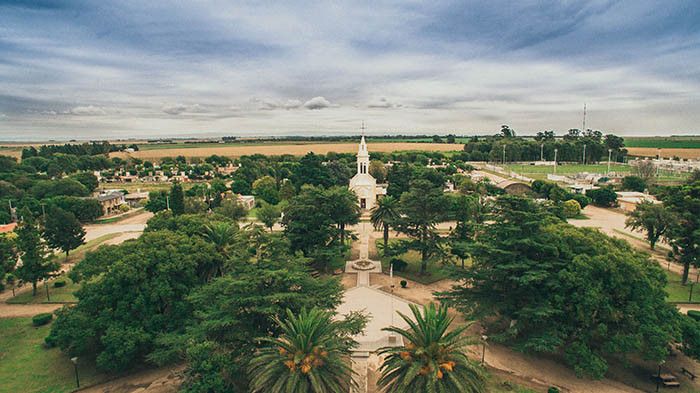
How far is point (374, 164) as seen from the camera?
102 metres

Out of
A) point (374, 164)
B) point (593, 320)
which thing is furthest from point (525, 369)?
point (374, 164)

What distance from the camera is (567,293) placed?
21.7 m

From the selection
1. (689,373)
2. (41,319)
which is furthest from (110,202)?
(689,373)

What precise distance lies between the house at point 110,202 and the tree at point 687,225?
77.9 meters

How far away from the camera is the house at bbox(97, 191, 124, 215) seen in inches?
2618

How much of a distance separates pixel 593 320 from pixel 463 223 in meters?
16.2

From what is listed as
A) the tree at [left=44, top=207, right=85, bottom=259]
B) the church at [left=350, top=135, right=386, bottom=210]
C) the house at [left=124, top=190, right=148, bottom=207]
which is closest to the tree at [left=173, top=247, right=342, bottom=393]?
the tree at [left=44, top=207, right=85, bottom=259]

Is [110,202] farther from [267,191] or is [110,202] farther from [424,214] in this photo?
[424,214]

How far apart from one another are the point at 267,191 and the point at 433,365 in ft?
195

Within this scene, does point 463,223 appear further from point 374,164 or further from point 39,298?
point 374,164

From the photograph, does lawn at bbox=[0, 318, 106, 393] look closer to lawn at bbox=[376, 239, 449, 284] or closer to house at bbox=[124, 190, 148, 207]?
lawn at bbox=[376, 239, 449, 284]

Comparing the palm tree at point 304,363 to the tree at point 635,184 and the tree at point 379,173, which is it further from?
the tree at point 635,184

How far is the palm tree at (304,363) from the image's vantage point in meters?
14.8

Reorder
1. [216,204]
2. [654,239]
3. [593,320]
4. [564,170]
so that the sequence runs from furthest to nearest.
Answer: [564,170], [216,204], [654,239], [593,320]
